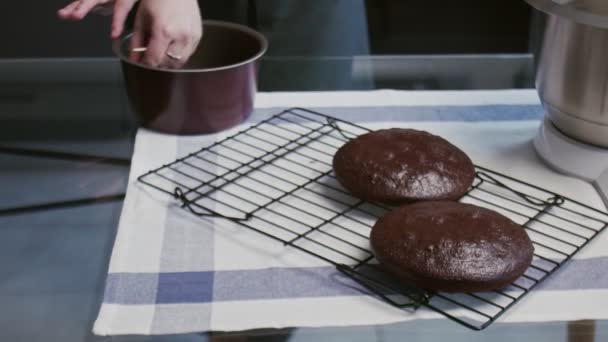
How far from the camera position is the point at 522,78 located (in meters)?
1.10

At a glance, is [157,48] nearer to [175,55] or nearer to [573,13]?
[175,55]

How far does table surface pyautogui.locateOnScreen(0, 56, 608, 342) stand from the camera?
63cm

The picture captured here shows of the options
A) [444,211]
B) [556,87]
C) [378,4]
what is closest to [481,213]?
[444,211]

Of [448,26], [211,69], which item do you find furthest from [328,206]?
[448,26]

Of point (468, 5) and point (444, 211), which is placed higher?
point (444, 211)

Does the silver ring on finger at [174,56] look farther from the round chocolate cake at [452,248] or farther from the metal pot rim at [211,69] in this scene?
the round chocolate cake at [452,248]

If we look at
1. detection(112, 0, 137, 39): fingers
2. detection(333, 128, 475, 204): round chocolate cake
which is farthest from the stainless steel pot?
detection(112, 0, 137, 39): fingers

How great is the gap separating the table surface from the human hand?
90mm

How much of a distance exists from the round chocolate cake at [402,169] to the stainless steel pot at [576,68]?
0.12 m

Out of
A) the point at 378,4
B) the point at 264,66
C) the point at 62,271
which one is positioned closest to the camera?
the point at 62,271

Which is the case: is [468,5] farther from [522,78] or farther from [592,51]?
[592,51]

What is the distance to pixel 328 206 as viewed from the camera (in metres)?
0.82

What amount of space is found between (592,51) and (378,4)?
4.82 feet

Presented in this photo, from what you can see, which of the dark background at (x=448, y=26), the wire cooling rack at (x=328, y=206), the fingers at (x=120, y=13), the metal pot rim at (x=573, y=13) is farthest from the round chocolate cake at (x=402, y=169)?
the dark background at (x=448, y=26)
